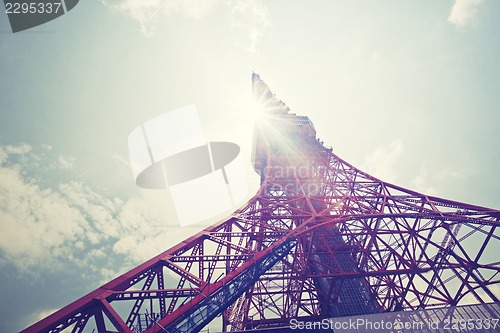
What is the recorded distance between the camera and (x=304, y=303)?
44.6 ft

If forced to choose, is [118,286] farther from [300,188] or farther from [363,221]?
[300,188]

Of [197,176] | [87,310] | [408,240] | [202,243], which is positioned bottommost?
[87,310]

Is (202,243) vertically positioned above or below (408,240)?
above

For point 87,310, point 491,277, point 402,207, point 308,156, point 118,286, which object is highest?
point 308,156

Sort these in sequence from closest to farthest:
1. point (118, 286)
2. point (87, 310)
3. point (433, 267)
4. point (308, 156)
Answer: point (87, 310) → point (118, 286) → point (433, 267) → point (308, 156)

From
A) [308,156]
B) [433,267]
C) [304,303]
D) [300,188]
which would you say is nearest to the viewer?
[433,267]

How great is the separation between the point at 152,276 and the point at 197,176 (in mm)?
3854

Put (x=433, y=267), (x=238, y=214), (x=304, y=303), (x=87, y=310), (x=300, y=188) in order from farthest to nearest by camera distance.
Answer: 1. (x=300, y=188)
2. (x=304, y=303)
3. (x=238, y=214)
4. (x=433, y=267)
5. (x=87, y=310)

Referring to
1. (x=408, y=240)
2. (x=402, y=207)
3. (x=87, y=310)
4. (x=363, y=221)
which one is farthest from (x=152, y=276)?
(x=402, y=207)

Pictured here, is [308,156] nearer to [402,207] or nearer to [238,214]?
[402,207]

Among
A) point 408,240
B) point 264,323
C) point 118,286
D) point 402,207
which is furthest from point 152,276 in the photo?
point 402,207

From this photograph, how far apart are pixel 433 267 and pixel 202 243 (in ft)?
31.2

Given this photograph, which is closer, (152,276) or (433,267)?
(152,276)

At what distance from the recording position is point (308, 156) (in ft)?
62.1
